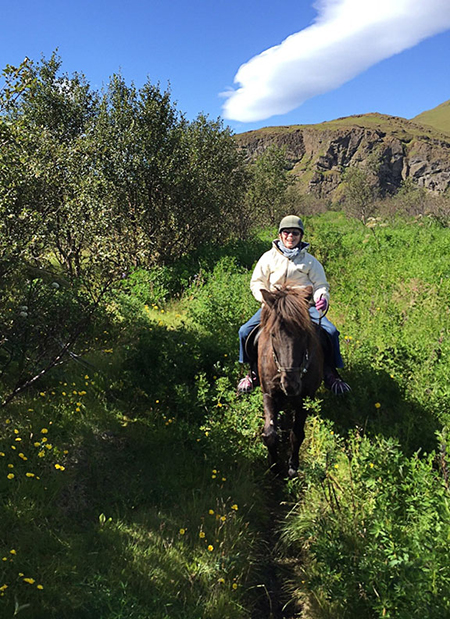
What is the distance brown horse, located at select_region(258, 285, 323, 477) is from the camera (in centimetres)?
421

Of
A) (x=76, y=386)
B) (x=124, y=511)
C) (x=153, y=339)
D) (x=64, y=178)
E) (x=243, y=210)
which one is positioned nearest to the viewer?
(x=124, y=511)

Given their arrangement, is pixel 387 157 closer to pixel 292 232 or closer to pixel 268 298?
pixel 292 232

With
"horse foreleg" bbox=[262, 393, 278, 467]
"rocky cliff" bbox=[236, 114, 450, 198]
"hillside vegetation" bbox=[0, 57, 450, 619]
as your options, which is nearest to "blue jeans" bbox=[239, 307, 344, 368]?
"hillside vegetation" bbox=[0, 57, 450, 619]

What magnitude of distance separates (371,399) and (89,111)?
14420mm

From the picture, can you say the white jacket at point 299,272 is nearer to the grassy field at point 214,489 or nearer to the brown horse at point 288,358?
the brown horse at point 288,358

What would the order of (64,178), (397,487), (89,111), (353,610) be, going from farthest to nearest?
(89,111), (64,178), (397,487), (353,610)

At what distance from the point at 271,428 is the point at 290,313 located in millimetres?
1763

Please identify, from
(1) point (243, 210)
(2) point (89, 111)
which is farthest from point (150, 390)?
(1) point (243, 210)

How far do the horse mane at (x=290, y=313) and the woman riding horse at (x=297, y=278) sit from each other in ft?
2.92

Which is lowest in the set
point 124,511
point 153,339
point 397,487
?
point 124,511

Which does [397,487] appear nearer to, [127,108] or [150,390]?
[150,390]

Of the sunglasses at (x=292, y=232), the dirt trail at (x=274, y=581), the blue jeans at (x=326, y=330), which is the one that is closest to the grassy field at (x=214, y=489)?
the dirt trail at (x=274, y=581)

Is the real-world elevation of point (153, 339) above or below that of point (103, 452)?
above

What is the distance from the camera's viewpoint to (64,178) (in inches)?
212
